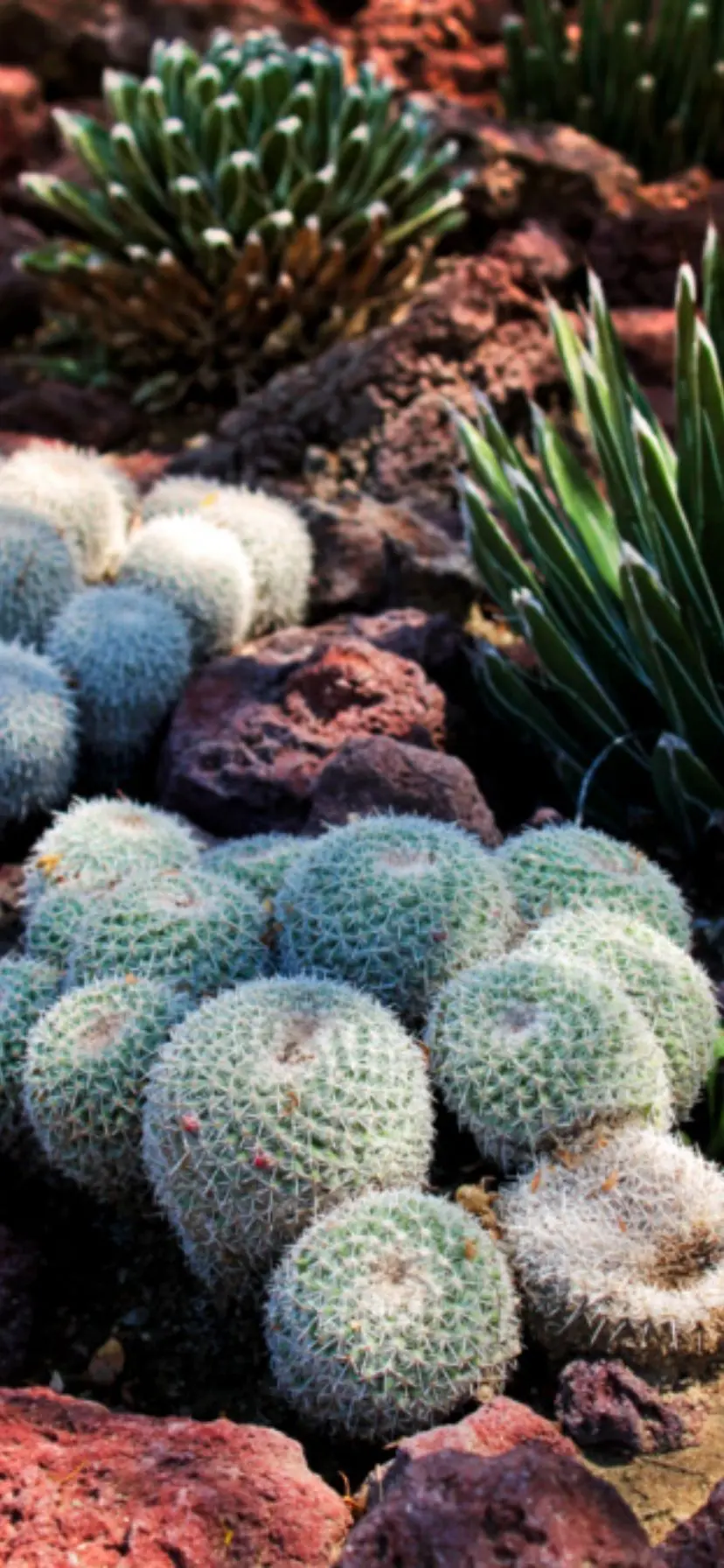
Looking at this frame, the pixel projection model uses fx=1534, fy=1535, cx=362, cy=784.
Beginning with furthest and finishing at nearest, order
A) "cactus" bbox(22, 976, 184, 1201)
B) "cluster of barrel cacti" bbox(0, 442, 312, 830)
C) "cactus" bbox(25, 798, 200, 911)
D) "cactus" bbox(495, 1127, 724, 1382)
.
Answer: "cluster of barrel cacti" bbox(0, 442, 312, 830)
"cactus" bbox(25, 798, 200, 911)
"cactus" bbox(22, 976, 184, 1201)
"cactus" bbox(495, 1127, 724, 1382)

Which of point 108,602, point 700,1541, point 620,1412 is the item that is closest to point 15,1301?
point 620,1412

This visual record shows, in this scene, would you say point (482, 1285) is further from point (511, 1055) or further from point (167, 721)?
point (167, 721)

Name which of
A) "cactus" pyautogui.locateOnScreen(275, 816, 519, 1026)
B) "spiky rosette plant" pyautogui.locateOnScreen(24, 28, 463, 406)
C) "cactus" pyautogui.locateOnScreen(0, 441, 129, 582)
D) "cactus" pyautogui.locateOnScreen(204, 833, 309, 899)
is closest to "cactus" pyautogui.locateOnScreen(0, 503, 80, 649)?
"cactus" pyautogui.locateOnScreen(0, 441, 129, 582)

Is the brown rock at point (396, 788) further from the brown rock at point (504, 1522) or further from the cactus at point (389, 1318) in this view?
the brown rock at point (504, 1522)

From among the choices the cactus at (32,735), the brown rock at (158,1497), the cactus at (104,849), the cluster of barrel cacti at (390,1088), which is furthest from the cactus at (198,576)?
the brown rock at (158,1497)

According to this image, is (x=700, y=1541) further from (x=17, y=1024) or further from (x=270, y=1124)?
(x=17, y=1024)

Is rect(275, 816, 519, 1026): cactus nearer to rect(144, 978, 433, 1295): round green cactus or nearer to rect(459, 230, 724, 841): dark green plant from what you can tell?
rect(144, 978, 433, 1295): round green cactus

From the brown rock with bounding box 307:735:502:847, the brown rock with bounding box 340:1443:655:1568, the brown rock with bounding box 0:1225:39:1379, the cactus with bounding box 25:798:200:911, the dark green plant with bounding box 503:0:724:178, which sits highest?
the dark green plant with bounding box 503:0:724:178
